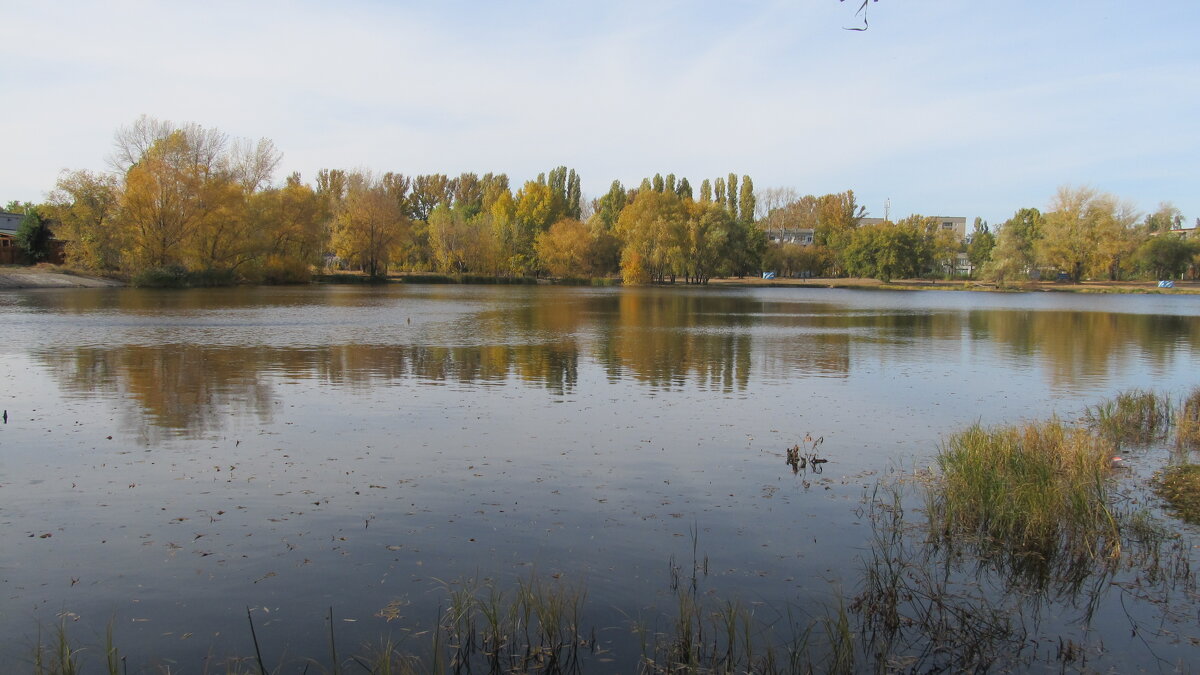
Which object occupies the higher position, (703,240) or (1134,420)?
(703,240)

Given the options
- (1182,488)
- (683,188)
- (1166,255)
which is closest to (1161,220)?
(1166,255)

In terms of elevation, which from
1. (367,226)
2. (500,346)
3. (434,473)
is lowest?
(434,473)

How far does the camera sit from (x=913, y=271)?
10762 cm

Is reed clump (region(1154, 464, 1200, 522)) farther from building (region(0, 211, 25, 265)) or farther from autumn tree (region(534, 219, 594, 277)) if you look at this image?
building (region(0, 211, 25, 265))

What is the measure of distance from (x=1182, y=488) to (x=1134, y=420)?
4.73 meters

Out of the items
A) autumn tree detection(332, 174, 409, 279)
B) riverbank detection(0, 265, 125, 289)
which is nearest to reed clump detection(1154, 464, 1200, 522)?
riverbank detection(0, 265, 125, 289)

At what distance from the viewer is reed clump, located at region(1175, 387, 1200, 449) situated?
11859 millimetres

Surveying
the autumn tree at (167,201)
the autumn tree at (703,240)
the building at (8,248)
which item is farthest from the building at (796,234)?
the building at (8,248)

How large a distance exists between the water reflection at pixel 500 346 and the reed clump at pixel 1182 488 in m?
8.58

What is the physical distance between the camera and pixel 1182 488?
29.9ft

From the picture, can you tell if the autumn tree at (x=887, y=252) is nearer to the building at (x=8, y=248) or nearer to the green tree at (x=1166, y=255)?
the green tree at (x=1166, y=255)

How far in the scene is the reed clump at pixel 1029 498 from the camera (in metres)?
7.37

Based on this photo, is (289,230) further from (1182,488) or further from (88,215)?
(1182,488)

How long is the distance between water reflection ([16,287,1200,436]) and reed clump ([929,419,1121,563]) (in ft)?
27.1
